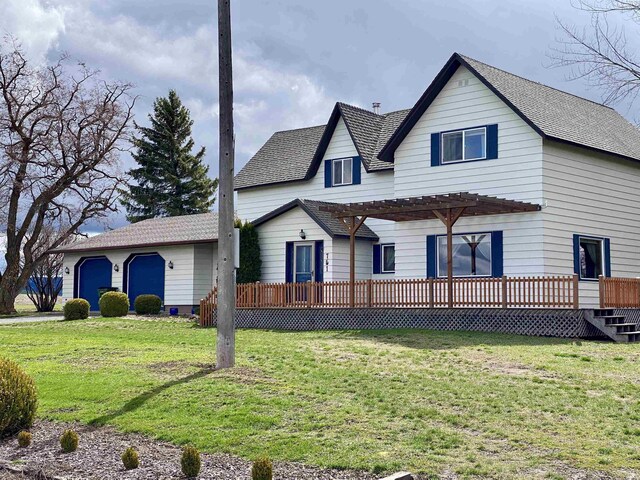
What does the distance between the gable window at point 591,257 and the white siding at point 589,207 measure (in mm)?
250

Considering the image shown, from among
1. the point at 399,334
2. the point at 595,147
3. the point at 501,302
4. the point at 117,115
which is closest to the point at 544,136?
the point at 595,147

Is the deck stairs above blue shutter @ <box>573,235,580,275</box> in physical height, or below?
below

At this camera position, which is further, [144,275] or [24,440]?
[144,275]

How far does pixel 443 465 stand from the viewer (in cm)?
819

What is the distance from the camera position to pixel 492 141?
24.2 m

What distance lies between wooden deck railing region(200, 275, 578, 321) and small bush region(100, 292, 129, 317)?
5832 millimetres

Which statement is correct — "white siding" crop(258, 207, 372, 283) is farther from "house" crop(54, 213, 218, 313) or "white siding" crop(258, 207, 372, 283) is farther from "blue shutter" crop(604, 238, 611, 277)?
"blue shutter" crop(604, 238, 611, 277)

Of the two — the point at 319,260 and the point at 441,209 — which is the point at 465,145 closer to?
the point at 441,209

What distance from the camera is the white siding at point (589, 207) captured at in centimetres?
2325

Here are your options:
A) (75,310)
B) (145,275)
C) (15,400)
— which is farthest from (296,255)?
(15,400)

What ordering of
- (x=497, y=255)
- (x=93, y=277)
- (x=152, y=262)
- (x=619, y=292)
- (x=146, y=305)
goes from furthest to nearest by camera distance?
(x=93, y=277)
(x=152, y=262)
(x=146, y=305)
(x=497, y=255)
(x=619, y=292)

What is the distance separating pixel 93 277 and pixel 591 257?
77.5ft

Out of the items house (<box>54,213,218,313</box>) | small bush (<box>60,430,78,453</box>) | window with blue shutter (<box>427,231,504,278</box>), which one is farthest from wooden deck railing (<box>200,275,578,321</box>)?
small bush (<box>60,430,78,453</box>)

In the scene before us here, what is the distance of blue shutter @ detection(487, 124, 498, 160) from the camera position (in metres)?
24.1
